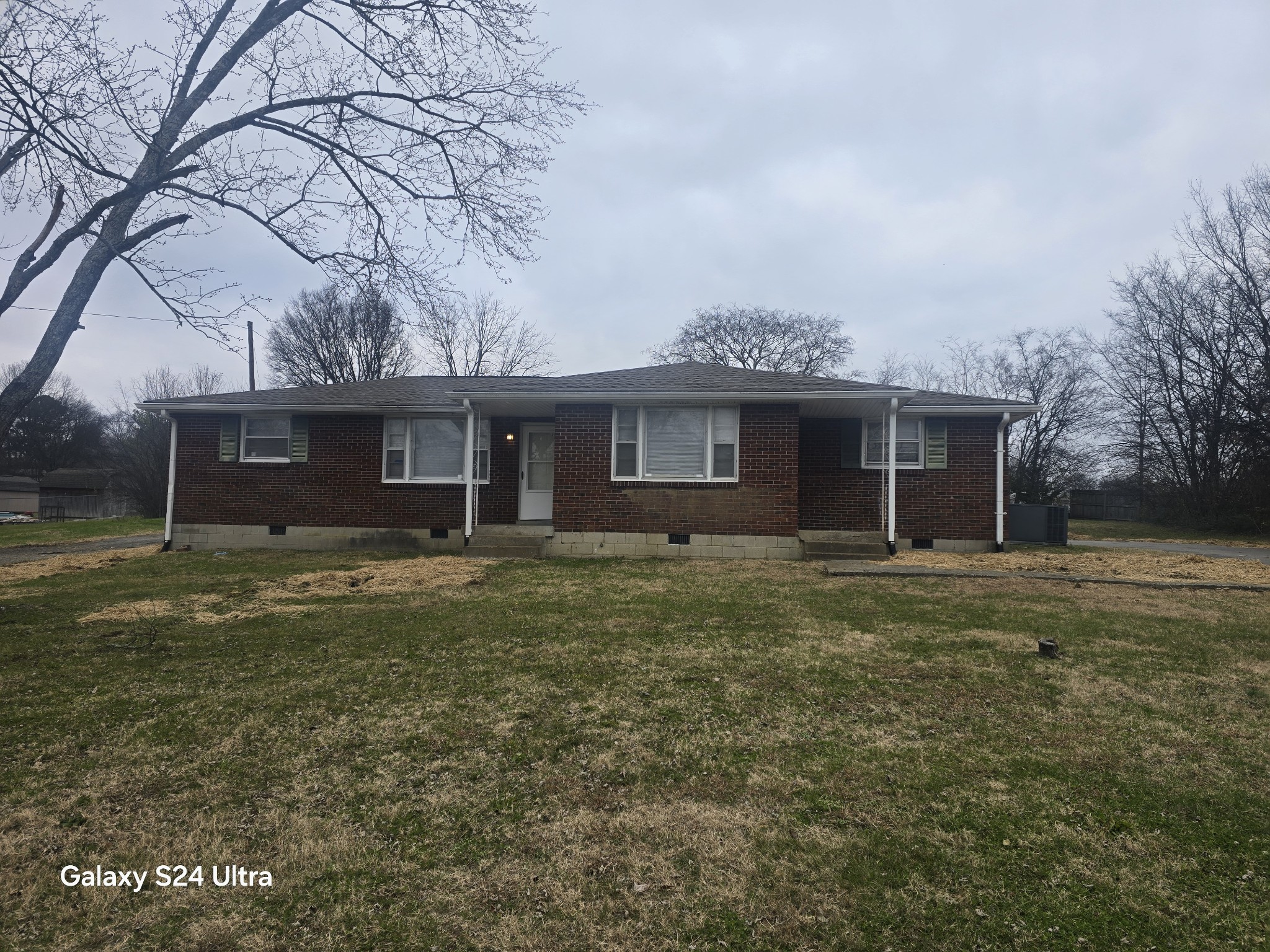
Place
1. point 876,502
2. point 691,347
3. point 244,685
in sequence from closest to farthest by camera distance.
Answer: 1. point 244,685
2. point 876,502
3. point 691,347

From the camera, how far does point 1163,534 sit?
2147 centimetres

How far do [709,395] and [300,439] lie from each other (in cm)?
859

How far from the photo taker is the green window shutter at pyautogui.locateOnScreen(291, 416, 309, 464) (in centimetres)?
1284

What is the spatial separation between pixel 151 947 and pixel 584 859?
1.34 m

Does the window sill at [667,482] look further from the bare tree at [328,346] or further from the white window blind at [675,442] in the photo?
the bare tree at [328,346]

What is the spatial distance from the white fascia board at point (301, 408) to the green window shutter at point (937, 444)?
929 centimetres

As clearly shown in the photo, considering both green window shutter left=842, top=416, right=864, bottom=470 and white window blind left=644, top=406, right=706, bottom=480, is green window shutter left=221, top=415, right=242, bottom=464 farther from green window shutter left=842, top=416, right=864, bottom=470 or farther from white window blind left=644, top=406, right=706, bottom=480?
green window shutter left=842, top=416, right=864, bottom=470

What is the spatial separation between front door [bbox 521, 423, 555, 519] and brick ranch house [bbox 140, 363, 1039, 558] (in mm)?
40

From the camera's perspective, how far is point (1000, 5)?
10.9m

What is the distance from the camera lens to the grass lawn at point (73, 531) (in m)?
15.5

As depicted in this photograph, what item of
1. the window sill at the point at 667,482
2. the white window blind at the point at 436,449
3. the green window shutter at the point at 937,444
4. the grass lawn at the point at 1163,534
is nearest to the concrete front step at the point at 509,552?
the window sill at the point at 667,482

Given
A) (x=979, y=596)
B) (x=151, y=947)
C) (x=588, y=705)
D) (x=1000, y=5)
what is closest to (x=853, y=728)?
(x=588, y=705)

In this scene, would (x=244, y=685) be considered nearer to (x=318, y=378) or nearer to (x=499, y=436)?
(x=499, y=436)

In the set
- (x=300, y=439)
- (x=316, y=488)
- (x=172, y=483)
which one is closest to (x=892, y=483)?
(x=316, y=488)
